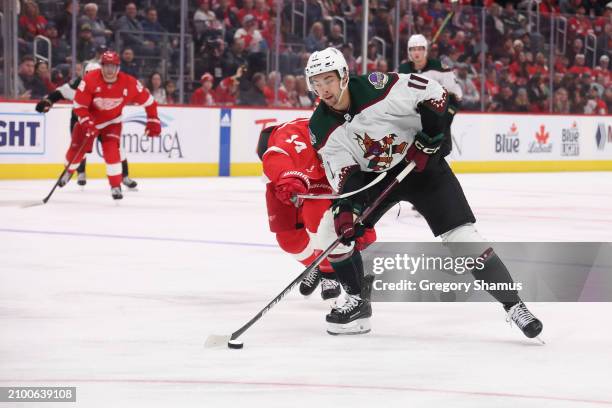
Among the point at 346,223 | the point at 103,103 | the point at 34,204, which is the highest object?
the point at 103,103

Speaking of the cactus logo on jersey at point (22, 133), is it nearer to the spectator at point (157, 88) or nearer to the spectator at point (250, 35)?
the spectator at point (157, 88)

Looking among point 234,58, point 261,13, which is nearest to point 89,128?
point 234,58

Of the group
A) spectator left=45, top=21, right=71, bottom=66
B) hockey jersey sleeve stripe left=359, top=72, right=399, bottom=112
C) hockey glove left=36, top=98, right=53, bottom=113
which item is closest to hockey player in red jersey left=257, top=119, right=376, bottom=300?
hockey jersey sleeve stripe left=359, top=72, right=399, bottom=112

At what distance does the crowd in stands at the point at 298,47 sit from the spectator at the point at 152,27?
0.4 inches

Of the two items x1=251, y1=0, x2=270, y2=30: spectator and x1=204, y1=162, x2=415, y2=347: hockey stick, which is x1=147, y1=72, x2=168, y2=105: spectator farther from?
x1=204, y1=162, x2=415, y2=347: hockey stick

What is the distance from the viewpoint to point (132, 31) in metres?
12.3

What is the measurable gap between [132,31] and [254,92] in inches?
74.6

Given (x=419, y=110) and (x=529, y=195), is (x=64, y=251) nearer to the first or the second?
(x=419, y=110)

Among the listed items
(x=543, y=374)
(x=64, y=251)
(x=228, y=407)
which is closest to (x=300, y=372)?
(x=228, y=407)

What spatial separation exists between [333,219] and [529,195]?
7.36 metres

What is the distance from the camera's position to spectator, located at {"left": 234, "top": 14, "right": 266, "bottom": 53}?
43.9 feet

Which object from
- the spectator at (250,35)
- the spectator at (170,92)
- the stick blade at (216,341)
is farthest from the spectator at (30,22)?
the stick blade at (216,341)

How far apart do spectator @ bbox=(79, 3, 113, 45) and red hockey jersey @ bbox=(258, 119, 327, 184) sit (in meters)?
7.64

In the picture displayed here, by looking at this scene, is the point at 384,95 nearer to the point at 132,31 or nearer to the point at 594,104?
the point at 132,31
